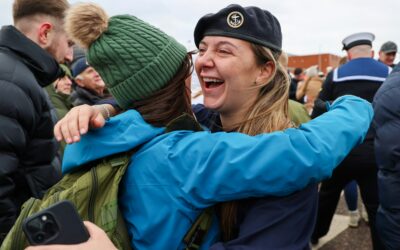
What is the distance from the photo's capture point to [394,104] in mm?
2768

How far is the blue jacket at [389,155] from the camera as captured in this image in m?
2.77

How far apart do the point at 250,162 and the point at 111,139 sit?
47 cm

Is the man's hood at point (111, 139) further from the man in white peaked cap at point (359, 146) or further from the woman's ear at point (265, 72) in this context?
Result: the man in white peaked cap at point (359, 146)

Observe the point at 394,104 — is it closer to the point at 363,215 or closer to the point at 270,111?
the point at 270,111

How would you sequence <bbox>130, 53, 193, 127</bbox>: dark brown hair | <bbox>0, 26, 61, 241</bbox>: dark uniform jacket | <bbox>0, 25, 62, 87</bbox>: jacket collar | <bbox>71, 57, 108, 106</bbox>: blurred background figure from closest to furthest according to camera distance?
<bbox>130, 53, 193, 127</bbox>: dark brown hair < <bbox>0, 26, 61, 241</bbox>: dark uniform jacket < <bbox>0, 25, 62, 87</bbox>: jacket collar < <bbox>71, 57, 108, 106</bbox>: blurred background figure

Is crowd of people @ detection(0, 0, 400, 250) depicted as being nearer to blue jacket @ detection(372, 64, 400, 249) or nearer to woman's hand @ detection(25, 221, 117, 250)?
woman's hand @ detection(25, 221, 117, 250)

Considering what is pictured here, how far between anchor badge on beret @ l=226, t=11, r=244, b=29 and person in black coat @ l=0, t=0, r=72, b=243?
142cm

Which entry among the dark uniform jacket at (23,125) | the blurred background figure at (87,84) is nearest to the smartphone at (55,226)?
the dark uniform jacket at (23,125)

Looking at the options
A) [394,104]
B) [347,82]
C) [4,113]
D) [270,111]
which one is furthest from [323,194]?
[4,113]

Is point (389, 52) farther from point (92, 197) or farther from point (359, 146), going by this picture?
point (92, 197)

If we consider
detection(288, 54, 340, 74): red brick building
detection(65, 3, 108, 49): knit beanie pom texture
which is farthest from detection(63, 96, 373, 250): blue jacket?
detection(288, 54, 340, 74): red brick building

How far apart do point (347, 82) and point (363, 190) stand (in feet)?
3.71

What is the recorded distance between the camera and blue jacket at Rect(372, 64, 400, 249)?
2.77 m

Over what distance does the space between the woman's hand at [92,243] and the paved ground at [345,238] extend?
372 centimetres
